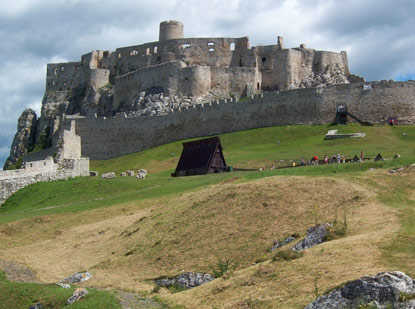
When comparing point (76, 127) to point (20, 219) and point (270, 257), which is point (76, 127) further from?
point (270, 257)

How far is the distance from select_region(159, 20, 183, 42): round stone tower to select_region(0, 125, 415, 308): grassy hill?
57.9 metres

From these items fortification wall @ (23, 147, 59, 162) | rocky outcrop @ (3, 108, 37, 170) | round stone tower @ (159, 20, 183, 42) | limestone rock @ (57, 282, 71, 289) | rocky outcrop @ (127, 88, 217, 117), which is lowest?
limestone rock @ (57, 282, 71, 289)

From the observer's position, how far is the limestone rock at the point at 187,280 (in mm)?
21703

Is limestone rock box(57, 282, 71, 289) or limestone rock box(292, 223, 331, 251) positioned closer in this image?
limestone rock box(292, 223, 331, 251)

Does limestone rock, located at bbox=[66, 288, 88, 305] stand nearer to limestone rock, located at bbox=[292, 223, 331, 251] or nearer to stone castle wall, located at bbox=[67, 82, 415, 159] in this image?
limestone rock, located at bbox=[292, 223, 331, 251]

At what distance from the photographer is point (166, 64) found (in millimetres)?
86125

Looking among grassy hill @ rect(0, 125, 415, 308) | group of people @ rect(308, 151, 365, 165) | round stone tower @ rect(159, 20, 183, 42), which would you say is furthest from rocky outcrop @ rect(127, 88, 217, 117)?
grassy hill @ rect(0, 125, 415, 308)

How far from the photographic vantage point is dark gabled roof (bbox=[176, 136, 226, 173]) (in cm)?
4747

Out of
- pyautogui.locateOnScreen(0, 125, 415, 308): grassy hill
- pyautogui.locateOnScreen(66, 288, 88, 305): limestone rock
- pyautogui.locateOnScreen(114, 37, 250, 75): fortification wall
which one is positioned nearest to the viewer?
pyautogui.locateOnScreen(0, 125, 415, 308): grassy hill

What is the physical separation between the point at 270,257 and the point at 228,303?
3.86m

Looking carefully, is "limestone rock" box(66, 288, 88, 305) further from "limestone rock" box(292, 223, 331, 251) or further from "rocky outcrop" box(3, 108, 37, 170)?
"rocky outcrop" box(3, 108, 37, 170)

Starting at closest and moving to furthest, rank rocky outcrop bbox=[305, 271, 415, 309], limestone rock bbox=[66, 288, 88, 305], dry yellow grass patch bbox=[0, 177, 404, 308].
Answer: rocky outcrop bbox=[305, 271, 415, 309], dry yellow grass patch bbox=[0, 177, 404, 308], limestone rock bbox=[66, 288, 88, 305]

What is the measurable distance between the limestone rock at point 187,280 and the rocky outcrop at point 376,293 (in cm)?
695

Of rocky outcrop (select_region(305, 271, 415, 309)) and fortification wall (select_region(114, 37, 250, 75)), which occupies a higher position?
fortification wall (select_region(114, 37, 250, 75))
